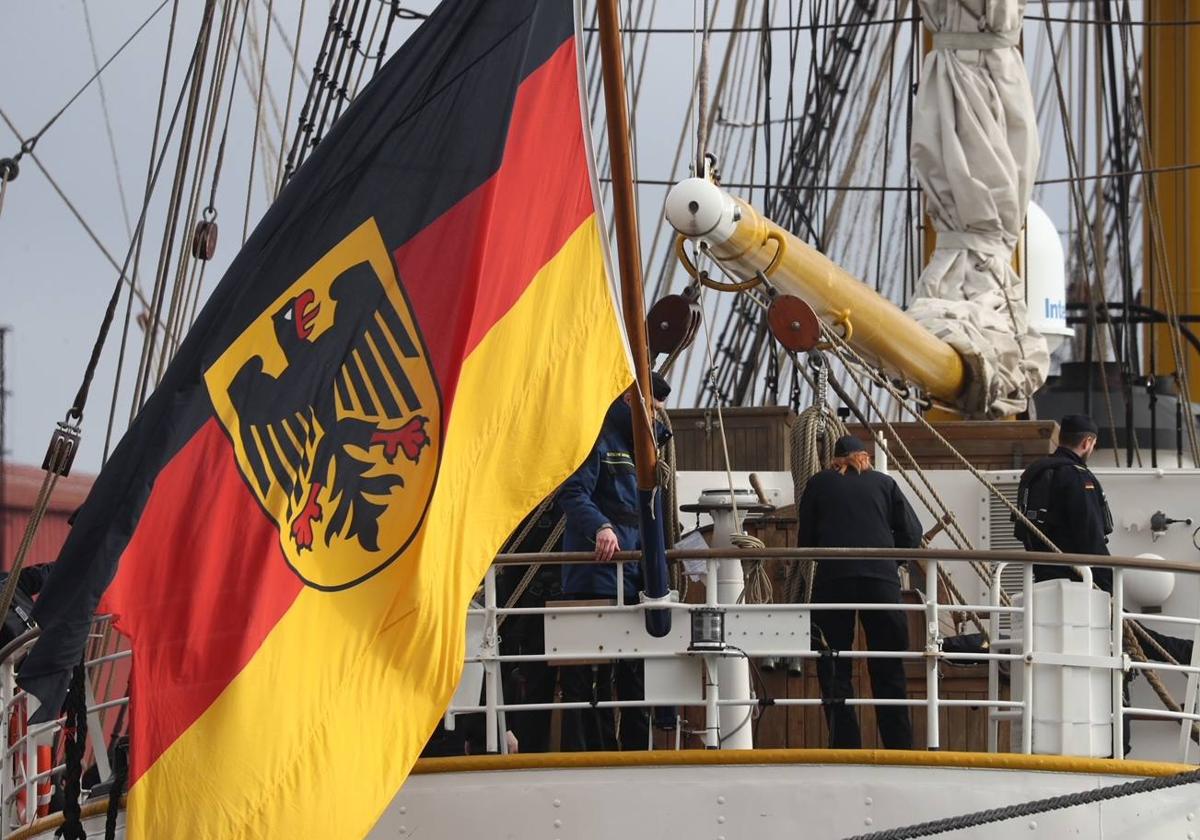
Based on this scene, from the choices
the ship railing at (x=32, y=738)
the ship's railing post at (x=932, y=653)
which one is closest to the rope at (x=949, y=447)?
the ship's railing post at (x=932, y=653)

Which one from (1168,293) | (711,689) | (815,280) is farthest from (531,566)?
(1168,293)

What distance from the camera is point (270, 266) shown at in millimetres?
6012

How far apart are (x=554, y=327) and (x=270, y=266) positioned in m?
0.85

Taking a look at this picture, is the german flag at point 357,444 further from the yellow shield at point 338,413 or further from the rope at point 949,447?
the rope at point 949,447

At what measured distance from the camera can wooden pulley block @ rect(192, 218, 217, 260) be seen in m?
9.88

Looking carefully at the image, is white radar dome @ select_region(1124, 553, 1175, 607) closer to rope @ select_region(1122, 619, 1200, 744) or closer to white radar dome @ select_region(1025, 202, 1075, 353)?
rope @ select_region(1122, 619, 1200, 744)

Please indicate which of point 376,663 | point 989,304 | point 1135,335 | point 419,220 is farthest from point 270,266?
point 1135,335

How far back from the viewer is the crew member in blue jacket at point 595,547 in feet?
23.5

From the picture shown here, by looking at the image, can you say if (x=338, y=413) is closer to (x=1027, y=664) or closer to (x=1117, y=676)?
(x=1027, y=664)

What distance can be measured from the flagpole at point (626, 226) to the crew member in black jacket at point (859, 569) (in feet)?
3.96

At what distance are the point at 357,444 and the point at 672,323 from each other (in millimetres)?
3153

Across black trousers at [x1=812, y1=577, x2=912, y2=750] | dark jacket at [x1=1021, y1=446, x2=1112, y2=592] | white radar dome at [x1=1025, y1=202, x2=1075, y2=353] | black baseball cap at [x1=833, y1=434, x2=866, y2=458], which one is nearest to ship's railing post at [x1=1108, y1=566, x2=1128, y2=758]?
black trousers at [x1=812, y1=577, x2=912, y2=750]

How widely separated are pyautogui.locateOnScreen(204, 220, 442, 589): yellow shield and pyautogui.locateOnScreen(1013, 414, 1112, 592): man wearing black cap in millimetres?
3027

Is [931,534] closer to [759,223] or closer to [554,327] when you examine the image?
[759,223]
